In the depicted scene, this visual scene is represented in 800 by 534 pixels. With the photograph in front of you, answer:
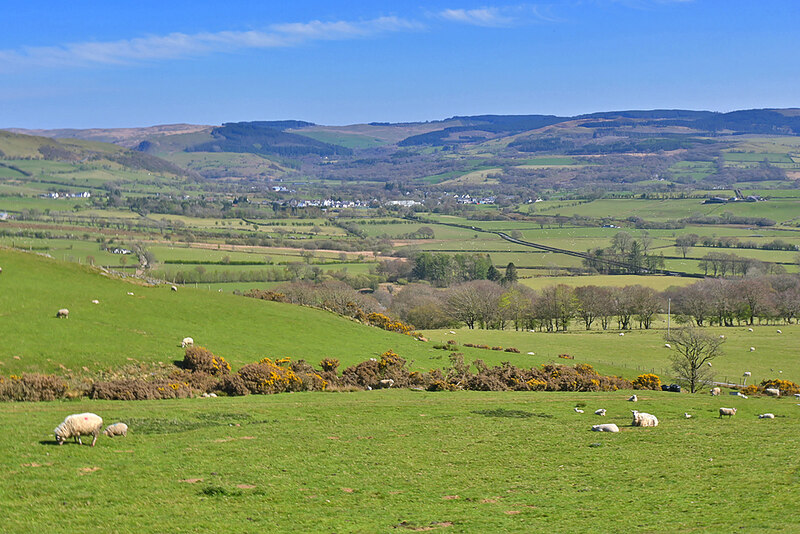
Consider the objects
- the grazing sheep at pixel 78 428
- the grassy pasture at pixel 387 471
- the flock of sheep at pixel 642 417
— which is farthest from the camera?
the flock of sheep at pixel 642 417

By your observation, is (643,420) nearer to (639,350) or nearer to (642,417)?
(642,417)

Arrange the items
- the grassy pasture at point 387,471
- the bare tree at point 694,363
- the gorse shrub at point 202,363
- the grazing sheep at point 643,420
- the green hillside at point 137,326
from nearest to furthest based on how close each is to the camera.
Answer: the grassy pasture at point 387,471, the grazing sheep at point 643,420, the green hillside at point 137,326, the gorse shrub at point 202,363, the bare tree at point 694,363

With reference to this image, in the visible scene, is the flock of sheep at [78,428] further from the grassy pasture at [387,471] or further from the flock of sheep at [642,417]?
the flock of sheep at [642,417]

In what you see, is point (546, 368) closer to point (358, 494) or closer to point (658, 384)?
point (658, 384)

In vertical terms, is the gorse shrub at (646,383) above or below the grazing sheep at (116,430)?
Answer: below

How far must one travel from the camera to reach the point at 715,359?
54.5 metres

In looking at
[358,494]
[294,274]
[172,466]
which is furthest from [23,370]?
[294,274]

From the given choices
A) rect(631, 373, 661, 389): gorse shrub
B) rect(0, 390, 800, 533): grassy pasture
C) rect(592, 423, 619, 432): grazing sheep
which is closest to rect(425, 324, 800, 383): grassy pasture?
rect(631, 373, 661, 389): gorse shrub

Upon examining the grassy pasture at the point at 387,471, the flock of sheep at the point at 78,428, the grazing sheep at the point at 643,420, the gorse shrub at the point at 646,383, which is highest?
the flock of sheep at the point at 78,428

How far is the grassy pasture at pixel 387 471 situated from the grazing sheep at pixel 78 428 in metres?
0.32

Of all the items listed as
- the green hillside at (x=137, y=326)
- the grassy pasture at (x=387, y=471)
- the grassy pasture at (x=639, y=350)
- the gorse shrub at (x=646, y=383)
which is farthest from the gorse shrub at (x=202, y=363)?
the gorse shrub at (x=646, y=383)

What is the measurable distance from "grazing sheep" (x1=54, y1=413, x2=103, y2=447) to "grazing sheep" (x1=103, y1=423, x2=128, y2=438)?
744mm

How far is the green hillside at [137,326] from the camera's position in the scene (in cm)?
2988

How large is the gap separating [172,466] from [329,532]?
5.59 meters
